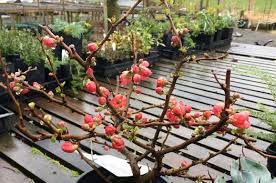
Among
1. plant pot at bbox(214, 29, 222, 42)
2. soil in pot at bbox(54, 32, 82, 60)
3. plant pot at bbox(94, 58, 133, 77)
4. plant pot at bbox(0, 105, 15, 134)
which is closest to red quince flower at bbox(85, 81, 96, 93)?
plant pot at bbox(0, 105, 15, 134)

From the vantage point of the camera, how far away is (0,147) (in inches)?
85.4

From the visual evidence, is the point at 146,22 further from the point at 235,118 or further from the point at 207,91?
the point at 235,118

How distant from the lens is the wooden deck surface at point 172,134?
1984 mm

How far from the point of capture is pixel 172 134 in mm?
2494

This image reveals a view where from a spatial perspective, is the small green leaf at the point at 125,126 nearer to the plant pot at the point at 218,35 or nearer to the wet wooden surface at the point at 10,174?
the wet wooden surface at the point at 10,174

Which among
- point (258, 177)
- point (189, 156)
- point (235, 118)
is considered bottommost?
point (189, 156)

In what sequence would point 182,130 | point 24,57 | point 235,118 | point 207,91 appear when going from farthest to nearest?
point 207,91, point 24,57, point 182,130, point 235,118

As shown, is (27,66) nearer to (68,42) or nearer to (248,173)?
(68,42)

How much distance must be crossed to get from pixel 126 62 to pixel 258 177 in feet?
10.0

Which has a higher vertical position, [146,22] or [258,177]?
[146,22]

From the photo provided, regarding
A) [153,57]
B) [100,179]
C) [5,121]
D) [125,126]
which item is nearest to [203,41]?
[153,57]

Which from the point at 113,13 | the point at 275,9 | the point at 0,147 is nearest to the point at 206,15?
the point at 113,13

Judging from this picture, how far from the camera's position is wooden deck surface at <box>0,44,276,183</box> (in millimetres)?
1984

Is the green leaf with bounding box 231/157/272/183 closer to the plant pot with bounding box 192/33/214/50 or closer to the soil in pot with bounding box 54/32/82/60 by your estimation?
the soil in pot with bounding box 54/32/82/60
